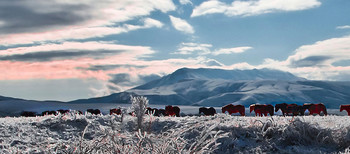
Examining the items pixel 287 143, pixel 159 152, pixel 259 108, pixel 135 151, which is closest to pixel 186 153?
pixel 159 152

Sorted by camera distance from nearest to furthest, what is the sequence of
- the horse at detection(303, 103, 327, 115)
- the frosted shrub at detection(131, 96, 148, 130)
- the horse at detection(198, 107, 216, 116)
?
1. the frosted shrub at detection(131, 96, 148, 130)
2. the horse at detection(303, 103, 327, 115)
3. the horse at detection(198, 107, 216, 116)

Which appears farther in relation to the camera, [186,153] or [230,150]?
[230,150]

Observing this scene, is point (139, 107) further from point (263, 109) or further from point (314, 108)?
point (314, 108)

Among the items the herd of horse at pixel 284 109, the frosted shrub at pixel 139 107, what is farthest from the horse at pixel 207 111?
the frosted shrub at pixel 139 107

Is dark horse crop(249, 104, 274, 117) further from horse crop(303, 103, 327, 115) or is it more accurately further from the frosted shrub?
the frosted shrub

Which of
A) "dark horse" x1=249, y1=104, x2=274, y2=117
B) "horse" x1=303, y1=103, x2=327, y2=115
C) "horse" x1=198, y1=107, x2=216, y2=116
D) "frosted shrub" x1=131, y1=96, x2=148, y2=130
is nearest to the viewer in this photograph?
"frosted shrub" x1=131, y1=96, x2=148, y2=130

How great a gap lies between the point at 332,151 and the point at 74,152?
35.5 ft

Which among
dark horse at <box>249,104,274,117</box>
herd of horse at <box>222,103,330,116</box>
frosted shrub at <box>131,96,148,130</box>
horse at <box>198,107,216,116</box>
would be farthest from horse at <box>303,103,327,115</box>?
frosted shrub at <box>131,96,148,130</box>

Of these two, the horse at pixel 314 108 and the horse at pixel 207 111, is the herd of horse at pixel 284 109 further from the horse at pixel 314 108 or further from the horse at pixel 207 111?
the horse at pixel 207 111

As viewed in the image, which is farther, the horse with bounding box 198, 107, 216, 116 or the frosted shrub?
the horse with bounding box 198, 107, 216, 116

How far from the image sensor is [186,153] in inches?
168

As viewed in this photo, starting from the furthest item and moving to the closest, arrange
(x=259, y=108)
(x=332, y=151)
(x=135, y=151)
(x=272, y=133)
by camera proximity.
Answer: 1. (x=259, y=108)
2. (x=272, y=133)
3. (x=332, y=151)
4. (x=135, y=151)

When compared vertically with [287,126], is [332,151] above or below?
below

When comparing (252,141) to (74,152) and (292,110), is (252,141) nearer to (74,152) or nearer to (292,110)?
(74,152)
